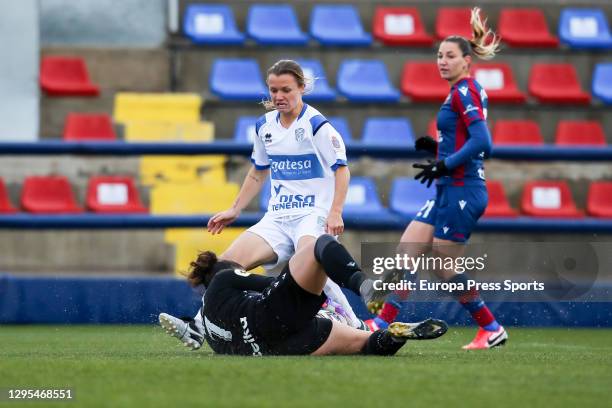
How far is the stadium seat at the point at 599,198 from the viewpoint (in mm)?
12788

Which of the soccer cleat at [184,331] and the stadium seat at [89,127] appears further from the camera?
the stadium seat at [89,127]

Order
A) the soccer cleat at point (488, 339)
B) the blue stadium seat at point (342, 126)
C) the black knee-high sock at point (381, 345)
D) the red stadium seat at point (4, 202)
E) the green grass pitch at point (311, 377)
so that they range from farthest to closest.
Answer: the blue stadium seat at point (342, 126) → the red stadium seat at point (4, 202) → the soccer cleat at point (488, 339) → the black knee-high sock at point (381, 345) → the green grass pitch at point (311, 377)

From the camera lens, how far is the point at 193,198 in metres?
12.3

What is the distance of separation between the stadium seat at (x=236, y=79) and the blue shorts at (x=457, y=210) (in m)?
6.16

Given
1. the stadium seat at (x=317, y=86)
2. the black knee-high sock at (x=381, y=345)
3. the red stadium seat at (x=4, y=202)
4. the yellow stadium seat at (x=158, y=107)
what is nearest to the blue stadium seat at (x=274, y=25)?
the stadium seat at (x=317, y=86)

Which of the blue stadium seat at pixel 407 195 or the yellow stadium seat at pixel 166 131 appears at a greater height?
the yellow stadium seat at pixel 166 131

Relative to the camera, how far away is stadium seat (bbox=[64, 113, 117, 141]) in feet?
43.2

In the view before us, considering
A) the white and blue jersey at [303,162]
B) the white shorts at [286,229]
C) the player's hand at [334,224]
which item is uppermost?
the white and blue jersey at [303,162]

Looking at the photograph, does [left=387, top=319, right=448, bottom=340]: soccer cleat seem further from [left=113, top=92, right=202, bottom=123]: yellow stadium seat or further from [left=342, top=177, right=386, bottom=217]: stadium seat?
[left=113, top=92, right=202, bottom=123]: yellow stadium seat

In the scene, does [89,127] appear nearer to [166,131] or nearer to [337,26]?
[166,131]

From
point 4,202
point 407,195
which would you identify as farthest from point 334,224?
point 4,202

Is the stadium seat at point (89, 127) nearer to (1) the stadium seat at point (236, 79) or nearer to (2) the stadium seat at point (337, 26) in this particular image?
(1) the stadium seat at point (236, 79)

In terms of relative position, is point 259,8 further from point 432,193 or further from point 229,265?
point 229,265

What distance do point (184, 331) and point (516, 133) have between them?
7.60 m
